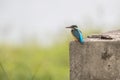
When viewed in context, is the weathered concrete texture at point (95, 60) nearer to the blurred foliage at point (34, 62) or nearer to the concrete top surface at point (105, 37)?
the concrete top surface at point (105, 37)

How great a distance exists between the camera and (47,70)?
7.10 m

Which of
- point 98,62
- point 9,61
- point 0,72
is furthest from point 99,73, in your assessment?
point 9,61

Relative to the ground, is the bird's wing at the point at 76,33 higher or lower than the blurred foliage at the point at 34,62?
higher

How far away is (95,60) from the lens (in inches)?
165

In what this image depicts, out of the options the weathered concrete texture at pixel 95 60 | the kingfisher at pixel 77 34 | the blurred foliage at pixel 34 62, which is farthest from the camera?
the blurred foliage at pixel 34 62

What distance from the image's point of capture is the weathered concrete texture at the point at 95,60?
13.4ft

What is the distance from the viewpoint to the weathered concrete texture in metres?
4.10

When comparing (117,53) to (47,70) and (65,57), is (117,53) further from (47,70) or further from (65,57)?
(65,57)

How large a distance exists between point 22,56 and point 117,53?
3.33 metres

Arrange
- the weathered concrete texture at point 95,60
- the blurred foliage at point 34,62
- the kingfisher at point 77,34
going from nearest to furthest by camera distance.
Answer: the weathered concrete texture at point 95,60 → the kingfisher at point 77,34 → the blurred foliage at point 34,62

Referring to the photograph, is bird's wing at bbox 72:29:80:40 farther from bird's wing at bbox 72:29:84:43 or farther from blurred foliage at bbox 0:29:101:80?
blurred foliage at bbox 0:29:101:80

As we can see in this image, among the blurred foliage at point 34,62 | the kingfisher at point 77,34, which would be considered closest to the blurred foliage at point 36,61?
the blurred foliage at point 34,62

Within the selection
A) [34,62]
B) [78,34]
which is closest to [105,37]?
[78,34]

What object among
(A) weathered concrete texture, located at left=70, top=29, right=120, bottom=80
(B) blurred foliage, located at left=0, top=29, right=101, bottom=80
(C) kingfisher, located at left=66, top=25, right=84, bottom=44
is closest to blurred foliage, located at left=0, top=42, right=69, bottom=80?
(B) blurred foliage, located at left=0, top=29, right=101, bottom=80
